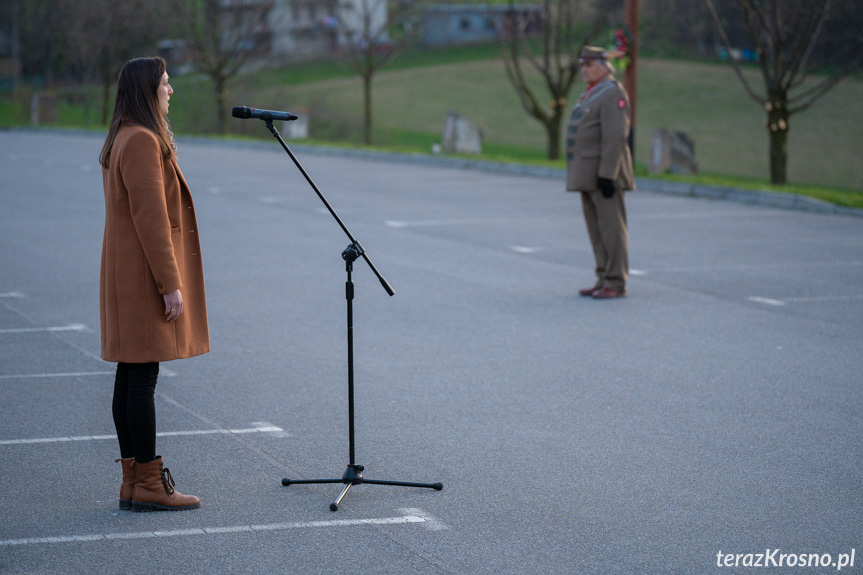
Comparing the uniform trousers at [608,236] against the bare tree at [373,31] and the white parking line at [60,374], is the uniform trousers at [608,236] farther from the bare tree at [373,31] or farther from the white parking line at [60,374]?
the bare tree at [373,31]

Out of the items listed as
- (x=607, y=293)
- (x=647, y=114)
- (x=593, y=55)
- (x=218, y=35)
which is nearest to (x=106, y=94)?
(x=218, y=35)

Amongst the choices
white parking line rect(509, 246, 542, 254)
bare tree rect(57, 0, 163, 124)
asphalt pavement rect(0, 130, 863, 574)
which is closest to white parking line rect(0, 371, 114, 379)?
asphalt pavement rect(0, 130, 863, 574)

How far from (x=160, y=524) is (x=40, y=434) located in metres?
1.61

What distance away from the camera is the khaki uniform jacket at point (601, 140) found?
33.4 feet

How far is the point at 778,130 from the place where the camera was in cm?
2145

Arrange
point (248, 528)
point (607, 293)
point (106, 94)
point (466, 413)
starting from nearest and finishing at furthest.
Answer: point (248, 528), point (466, 413), point (607, 293), point (106, 94)

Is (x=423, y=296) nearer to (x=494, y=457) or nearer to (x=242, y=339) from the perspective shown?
(x=242, y=339)

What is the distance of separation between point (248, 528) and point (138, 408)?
0.70 metres

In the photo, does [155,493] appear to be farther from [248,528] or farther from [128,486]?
[248,528]

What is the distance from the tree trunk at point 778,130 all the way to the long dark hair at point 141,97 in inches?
721

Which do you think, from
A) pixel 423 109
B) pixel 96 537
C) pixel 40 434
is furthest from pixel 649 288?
pixel 423 109

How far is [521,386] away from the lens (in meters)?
7.14

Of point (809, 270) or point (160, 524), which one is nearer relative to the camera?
point (160, 524)

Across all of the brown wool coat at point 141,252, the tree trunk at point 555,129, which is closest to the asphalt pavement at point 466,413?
the brown wool coat at point 141,252
